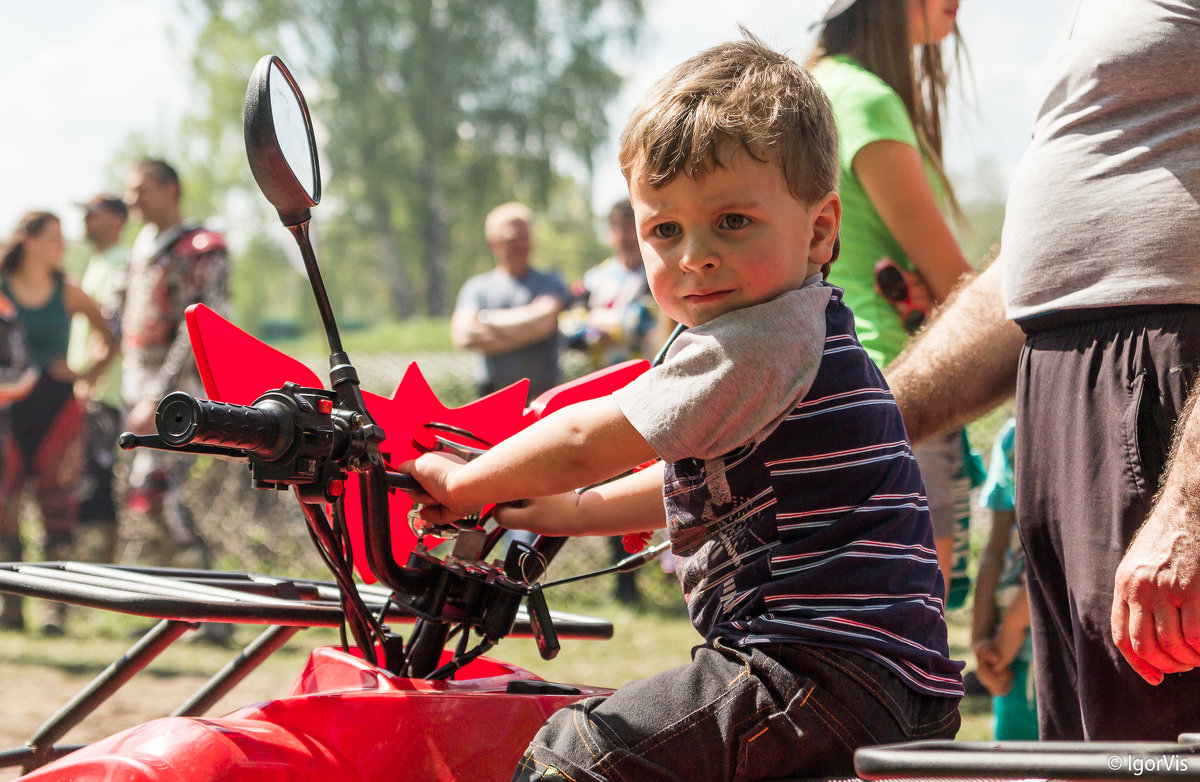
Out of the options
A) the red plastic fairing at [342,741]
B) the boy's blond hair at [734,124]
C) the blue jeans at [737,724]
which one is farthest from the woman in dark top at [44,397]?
the blue jeans at [737,724]

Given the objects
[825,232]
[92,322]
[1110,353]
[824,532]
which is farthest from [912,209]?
[92,322]

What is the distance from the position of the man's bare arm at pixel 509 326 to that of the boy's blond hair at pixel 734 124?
16.6ft

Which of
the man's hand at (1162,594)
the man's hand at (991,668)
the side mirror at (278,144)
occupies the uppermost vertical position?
→ the side mirror at (278,144)

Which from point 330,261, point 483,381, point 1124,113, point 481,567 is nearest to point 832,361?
point 481,567

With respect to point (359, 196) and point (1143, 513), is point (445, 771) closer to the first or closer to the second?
point (1143, 513)

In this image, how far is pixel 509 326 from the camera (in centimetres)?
656

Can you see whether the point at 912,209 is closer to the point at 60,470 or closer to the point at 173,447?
the point at 173,447

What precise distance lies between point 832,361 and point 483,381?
5.45 m

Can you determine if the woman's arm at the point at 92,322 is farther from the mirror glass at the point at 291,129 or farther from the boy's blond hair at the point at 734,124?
the boy's blond hair at the point at 734,124

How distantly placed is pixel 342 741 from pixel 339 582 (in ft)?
0.74

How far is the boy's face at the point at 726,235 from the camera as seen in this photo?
1.41 metres

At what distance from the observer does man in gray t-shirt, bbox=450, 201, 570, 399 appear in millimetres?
6590

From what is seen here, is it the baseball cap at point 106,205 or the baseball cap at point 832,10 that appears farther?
the baseball cap at point 106,205

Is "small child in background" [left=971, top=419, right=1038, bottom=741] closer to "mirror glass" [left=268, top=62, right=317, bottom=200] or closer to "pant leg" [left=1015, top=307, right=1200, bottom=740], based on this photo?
"pant leg" [left=1015, top=307, right=1200, bottom=740]
